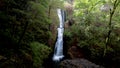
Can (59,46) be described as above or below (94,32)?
below

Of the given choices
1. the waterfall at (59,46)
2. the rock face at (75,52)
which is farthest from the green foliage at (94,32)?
the waterfall at (59,46)

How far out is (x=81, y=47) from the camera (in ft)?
58.3

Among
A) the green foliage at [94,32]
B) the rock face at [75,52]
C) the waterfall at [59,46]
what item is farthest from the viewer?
the waterfall at [59,46]

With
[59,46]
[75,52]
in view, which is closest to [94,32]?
[75,52]

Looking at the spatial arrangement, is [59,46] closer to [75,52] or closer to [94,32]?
[75,52]

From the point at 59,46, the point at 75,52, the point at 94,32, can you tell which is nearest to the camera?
the point at 94,32

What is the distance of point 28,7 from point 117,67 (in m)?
11.1

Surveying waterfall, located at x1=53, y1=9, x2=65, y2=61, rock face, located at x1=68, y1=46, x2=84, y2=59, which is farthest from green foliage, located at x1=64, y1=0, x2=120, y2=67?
waterfall, located at x1=53, y1=9, x2=65, y2=61

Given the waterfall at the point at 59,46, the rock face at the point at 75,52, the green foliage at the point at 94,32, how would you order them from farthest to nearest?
1. the waterfall at the point at 59,46
2. the rock face at the point at 75,52
3. the green foliage at the point at 94,32

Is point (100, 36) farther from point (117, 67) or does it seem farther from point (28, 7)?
point (28, 7)

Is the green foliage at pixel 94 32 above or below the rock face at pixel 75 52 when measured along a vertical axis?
above

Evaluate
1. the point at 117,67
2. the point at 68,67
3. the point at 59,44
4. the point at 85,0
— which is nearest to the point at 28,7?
the point at 68,67

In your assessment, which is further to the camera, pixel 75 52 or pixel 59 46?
pixel 59 46

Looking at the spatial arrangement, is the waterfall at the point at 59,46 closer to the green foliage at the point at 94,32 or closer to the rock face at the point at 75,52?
the rock face at the point at 75,52
